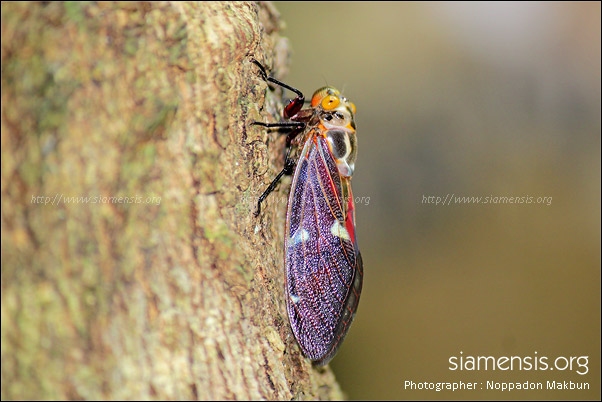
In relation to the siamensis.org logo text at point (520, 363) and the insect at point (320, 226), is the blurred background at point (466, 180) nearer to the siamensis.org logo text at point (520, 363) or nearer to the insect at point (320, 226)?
the siamensis.org logo text at point (520, 363)

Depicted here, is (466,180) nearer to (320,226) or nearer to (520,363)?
(520,363)

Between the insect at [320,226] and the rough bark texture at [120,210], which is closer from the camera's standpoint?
the rough bark texture at [120,210]

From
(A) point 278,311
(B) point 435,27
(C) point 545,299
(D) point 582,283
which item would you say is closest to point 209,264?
(A) point 278,311

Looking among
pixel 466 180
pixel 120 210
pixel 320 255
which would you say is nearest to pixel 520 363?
pixel 466 180

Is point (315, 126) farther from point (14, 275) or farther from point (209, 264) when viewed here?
point (14, 275)

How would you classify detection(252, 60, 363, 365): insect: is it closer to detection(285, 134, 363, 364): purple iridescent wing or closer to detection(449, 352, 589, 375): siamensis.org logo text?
detection(285, 134, 363, 364): purple iridescent wing

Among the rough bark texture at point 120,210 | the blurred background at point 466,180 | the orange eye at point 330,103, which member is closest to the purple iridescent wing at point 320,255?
the orange eye at point 330,103
